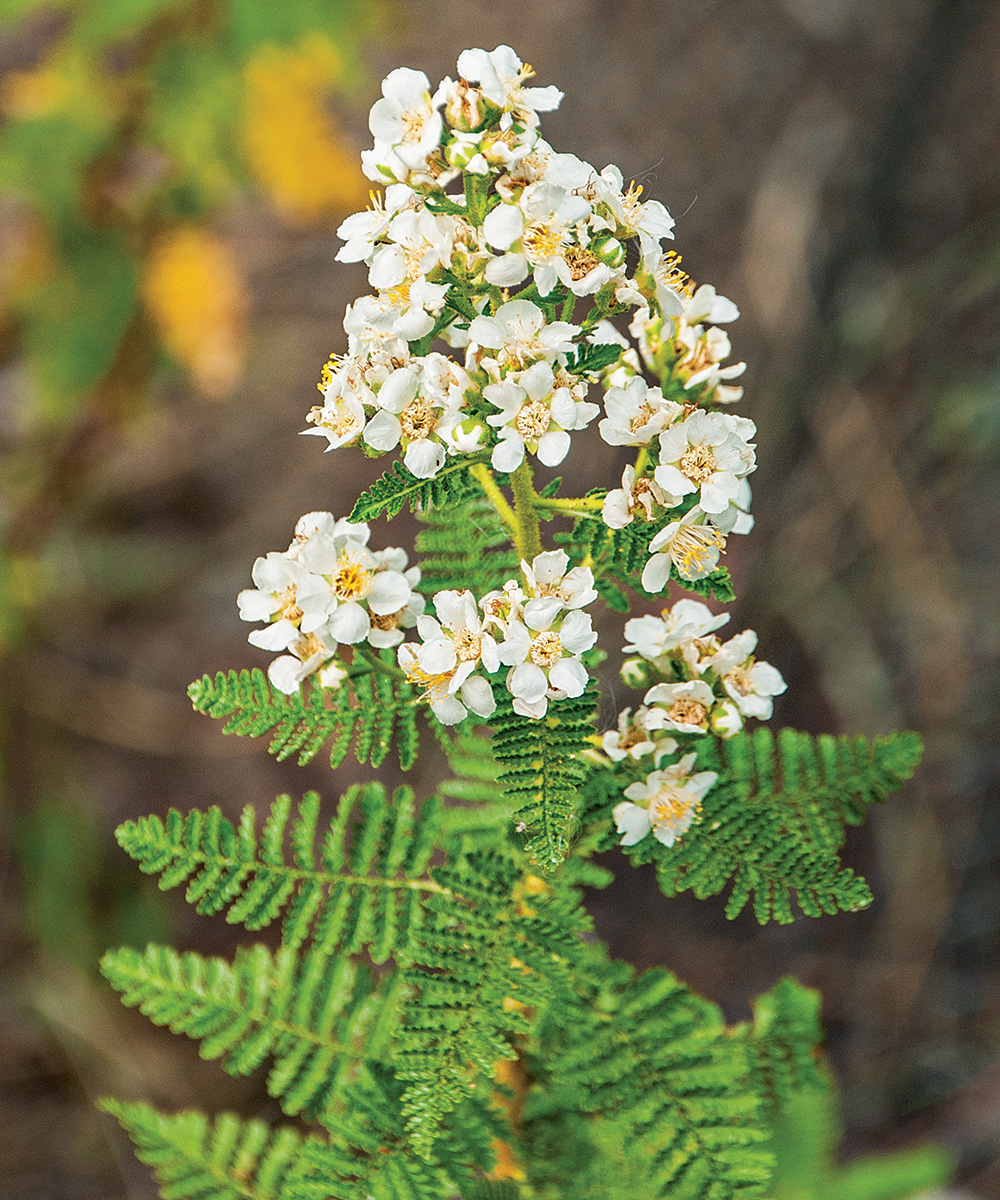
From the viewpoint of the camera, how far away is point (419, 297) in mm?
1183

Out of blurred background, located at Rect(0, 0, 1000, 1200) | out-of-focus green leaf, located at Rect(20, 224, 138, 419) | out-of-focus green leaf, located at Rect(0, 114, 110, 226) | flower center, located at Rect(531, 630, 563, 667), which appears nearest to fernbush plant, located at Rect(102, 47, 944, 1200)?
flower center, located at Rect(531, 630, 563, 667)

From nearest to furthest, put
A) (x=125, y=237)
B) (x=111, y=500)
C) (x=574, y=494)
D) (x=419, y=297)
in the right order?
(x=419, y=297)
(x=125, y=237)
(x=574, y=494)
(x=111, y=500)

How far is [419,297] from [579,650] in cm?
43

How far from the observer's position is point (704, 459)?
3.98 ft

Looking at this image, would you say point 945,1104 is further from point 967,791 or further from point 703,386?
point 703,386

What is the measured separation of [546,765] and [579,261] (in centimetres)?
59

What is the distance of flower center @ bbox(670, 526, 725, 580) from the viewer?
122 cm

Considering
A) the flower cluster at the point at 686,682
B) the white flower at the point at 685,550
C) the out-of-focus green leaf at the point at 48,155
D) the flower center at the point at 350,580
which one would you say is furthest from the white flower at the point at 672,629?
the out-of-focus green leaf at the point at 48,155

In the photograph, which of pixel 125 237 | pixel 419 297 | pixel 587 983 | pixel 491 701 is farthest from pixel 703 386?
pixel 125 237

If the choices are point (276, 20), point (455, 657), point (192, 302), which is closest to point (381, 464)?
point (192, 302)

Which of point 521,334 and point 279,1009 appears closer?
point 521,334

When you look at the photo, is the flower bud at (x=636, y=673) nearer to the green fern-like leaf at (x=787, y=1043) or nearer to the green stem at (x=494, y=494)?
the green stem at (x=494, y=494)

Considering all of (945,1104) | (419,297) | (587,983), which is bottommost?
(945,1104)

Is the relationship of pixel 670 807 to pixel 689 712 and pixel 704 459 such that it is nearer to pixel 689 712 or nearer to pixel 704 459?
pixel 689 712
